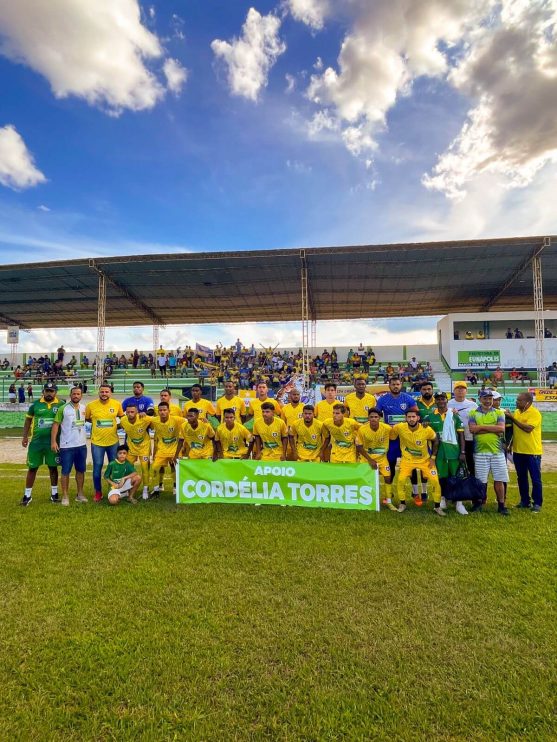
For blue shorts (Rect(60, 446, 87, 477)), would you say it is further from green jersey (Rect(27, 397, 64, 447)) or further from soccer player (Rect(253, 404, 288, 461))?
soccer player (Rect(253, 404, 288, 461))

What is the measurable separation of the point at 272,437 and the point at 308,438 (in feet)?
2.13

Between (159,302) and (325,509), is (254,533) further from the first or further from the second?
(159,302)

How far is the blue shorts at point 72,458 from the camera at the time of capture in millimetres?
7188

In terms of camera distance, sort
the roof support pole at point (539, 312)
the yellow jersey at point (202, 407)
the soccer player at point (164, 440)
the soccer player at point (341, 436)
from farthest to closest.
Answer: the roof support pole at point (539, 312)
the yellow jersey at point (202, 407)
the soccer player at point (164, 440)
the soccer player at point (341, 436)

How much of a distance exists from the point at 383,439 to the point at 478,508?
1804 mm

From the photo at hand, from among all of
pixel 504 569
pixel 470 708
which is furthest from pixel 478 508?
pixel 470 708

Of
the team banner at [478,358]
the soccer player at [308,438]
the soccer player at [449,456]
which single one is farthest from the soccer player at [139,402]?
the team banner at [478,358]

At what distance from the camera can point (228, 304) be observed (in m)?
30.8

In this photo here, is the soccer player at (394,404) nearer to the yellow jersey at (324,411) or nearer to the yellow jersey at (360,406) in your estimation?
the yellow jersey at (360,406)

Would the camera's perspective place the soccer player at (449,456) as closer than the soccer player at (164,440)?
Yes

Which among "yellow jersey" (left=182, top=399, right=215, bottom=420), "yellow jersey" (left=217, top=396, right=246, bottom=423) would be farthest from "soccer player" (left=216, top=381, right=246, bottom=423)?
"yellow jersey" (left=182, top=399, right=215, bottom=420)

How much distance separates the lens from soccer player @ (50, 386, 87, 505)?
23.4 ft

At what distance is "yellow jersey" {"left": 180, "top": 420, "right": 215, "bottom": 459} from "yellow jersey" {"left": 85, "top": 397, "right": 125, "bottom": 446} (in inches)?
55.4

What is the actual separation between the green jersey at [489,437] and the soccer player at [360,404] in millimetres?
1960
